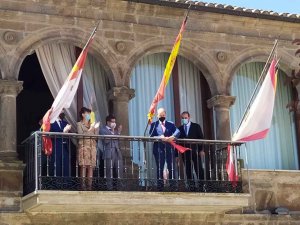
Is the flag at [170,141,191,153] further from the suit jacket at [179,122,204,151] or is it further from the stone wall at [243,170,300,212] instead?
the stone wall at [243,170,300,212]

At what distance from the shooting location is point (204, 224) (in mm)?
13617

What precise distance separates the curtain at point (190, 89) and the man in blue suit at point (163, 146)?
1538mm

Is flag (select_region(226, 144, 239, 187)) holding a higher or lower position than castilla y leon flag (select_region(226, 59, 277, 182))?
lower

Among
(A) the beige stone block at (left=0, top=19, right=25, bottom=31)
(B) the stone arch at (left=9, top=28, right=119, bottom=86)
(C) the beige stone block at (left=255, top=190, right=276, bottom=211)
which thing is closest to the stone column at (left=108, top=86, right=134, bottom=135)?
(B) the stone arch at (left=9, top=28, right=119, bottom=86)

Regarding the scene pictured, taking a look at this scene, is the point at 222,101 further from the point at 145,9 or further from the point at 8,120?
the point at 8,120

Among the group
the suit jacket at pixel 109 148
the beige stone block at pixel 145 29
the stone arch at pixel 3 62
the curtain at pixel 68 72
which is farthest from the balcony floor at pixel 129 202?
the beige stone block at pixel 145 29

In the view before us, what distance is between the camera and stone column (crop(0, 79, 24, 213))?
1241cm

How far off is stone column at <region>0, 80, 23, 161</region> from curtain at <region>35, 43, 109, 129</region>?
870 mm

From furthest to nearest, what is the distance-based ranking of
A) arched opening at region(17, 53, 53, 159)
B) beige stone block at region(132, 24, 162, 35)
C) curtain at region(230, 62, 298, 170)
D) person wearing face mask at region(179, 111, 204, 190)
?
arched opening at region(17, 53, 53, 159), curtain at region(230, 62, 298, 170), beige stone block at region(132, 24, 162, 35), person wearing face mask at region(179, 111, 204, 190)

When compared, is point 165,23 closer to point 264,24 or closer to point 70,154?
point 264,24

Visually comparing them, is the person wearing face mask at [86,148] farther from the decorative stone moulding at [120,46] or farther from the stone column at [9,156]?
the decorative stone moulding at [120,46]

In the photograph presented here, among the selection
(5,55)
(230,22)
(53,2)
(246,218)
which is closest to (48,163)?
(5,55)

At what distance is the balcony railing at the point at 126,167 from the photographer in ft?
39.4

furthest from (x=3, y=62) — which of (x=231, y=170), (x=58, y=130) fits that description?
(x=231, y=170)
